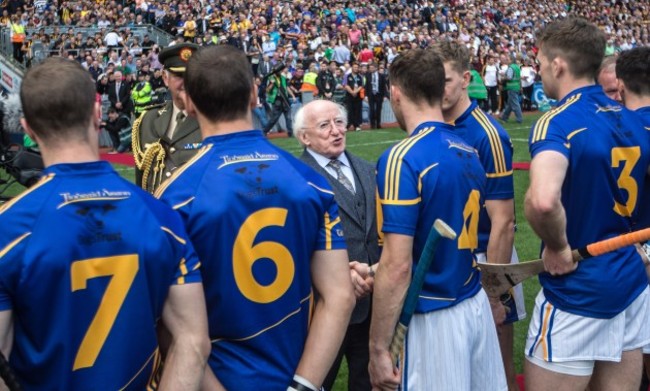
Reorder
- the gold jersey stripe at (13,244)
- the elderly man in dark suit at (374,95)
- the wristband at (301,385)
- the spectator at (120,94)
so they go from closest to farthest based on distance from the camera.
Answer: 1. the gold jersey stripe at (13,244)
2. the wristband at (301,385)
3. the spectator at (120,94)
4. the elderly man in dark suit at (374,95)

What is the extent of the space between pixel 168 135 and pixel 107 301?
2475mm

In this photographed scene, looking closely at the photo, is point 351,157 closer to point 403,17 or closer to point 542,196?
point 542,196

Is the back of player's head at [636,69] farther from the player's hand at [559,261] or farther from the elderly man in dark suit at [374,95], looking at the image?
the elderly man in dark suit at [374,95]

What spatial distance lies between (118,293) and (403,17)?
35.3 meters

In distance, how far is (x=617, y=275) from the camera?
12.6 ft

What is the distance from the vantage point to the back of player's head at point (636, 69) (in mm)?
4598

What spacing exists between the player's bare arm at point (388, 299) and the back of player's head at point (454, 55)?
1.70m

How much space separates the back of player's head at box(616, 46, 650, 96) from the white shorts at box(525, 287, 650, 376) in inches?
51.5

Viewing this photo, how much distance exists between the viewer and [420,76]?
3619mm

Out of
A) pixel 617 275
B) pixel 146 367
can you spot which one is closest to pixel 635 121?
pixel 617 275

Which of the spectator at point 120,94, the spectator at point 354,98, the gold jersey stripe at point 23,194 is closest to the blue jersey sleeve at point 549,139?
the gold jersey stripe at point 23,194

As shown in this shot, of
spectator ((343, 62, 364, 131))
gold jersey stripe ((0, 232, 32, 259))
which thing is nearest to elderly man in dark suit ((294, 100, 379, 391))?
gold jersey stripe ((0, 232, 32, 259))

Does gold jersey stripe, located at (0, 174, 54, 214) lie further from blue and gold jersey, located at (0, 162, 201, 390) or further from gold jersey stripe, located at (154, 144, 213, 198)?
gold jersey stripe, located at (154, 144, 213, 198)

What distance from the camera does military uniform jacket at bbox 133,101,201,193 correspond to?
4.70 metres
